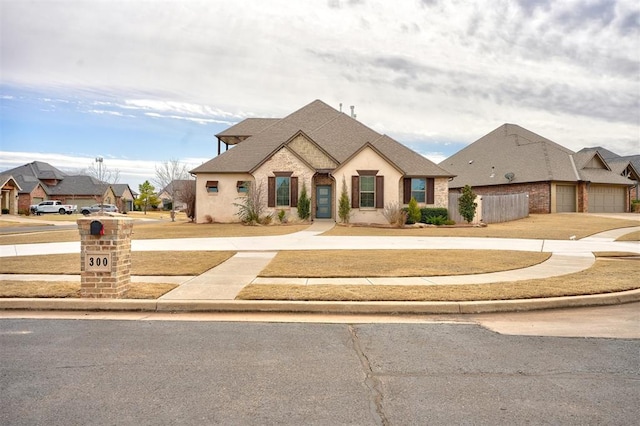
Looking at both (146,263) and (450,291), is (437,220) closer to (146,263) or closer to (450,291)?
(146,263)

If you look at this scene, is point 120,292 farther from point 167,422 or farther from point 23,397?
point 167,422

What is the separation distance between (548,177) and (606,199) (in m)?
7.62

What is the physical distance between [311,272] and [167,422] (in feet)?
22.7

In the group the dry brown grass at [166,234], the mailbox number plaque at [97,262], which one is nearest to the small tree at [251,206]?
the dry brown grass at [166,234]

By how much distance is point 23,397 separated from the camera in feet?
13.1

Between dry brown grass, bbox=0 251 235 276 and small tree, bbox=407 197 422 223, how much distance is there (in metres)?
17.2

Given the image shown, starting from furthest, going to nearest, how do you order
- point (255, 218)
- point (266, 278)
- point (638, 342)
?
point (255, 218) → point (266, 278) → point (638, 342)

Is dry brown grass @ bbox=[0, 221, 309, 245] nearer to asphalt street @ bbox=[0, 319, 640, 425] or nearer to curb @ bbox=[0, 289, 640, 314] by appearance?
curb @ bbox=[0, 289, 640, 314]

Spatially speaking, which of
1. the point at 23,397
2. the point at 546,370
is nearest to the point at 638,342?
the point at 546,370

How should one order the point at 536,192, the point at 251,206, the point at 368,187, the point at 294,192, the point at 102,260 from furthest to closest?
the point at 536,192 < the point at 294,192 < the point at 251,206 < the point at 368,187 < the point at 102,260

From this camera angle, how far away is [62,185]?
74.8 meters

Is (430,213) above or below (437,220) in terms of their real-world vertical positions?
above

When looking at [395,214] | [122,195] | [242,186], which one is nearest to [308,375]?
[395,214]

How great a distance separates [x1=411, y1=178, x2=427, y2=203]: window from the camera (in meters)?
30.6
